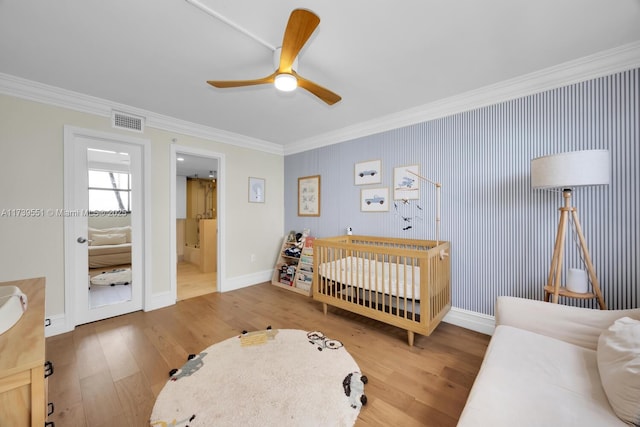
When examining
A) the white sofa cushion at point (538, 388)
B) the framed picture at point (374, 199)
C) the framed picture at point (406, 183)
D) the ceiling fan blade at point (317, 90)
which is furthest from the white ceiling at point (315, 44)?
the white sofa cushion at point (538, 388)

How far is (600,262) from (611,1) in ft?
5.83

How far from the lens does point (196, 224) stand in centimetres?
624

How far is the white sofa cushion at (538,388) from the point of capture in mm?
947

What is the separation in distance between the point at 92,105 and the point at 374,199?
3325mm

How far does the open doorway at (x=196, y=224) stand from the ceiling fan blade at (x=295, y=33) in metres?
2.37

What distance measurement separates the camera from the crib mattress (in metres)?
2.28

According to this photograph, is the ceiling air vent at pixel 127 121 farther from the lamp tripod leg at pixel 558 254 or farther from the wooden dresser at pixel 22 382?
the lamp tripod leg at pixel 558 254

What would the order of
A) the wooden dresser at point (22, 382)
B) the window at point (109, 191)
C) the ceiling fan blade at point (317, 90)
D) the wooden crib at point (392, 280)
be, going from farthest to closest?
the window at point (109, 191) → the wooden crib at point (392, 280) → the ceiling fan blade at point (317, 90) → the wooden dresser at point (22, 382)

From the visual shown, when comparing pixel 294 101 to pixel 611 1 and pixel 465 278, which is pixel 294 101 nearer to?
pixel 611 1

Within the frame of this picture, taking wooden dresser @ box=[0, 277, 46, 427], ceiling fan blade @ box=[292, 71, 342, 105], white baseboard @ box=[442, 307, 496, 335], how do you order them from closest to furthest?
1. wooden dresser @ box=[0, 277, 46, 427]
2. ceiling fan blade @ box=[292, 71, 342, 105]
3. white baseboard @ box=[442, 307, 496, 335]

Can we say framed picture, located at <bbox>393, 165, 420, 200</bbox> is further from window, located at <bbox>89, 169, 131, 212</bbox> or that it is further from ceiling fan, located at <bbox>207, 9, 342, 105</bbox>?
window, located at <bbox>89, 169, 131, 212</bbox>

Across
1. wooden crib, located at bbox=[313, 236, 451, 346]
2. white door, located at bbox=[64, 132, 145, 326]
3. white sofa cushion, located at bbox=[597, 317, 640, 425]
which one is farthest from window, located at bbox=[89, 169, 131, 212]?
white sofa cushion, located at bbox=[597, 317, 640, 425]

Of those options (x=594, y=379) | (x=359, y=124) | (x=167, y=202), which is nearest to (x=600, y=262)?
(x=594, y=379)

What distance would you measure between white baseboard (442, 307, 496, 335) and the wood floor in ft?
0.26
